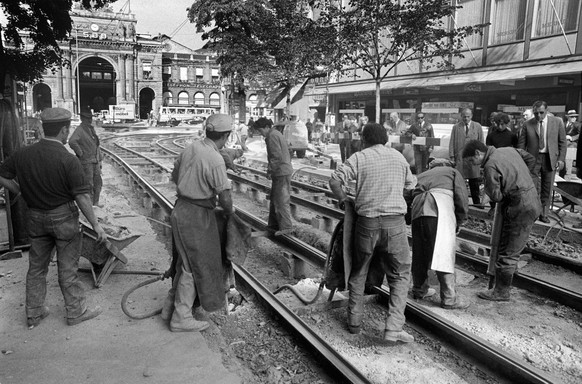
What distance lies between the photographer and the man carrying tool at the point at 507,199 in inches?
199

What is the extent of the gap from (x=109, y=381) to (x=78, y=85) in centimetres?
6732

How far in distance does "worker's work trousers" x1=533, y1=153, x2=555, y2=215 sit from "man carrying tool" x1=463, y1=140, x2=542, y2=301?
3571mm

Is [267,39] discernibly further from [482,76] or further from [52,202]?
[52,202]

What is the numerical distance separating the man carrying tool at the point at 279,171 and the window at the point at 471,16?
15.8 meters

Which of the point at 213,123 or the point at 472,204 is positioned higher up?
the point at 213,123

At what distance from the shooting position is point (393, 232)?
4.38m

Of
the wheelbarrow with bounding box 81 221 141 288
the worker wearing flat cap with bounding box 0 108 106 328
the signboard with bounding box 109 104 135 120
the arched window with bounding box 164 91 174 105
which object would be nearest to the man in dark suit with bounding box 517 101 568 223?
the wheelbarrow with bounding box 81 221 141 288

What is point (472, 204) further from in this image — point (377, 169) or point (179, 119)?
point (179, 119)

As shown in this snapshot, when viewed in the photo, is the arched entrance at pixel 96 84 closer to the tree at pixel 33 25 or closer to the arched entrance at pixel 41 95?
the arched entrance at pixel 41 95

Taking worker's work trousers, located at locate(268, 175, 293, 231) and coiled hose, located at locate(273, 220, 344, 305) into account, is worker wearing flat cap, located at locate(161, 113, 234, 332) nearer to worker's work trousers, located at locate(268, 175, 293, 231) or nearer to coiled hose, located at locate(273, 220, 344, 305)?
coiled hose, located at locate(273, 220, 344, 305)

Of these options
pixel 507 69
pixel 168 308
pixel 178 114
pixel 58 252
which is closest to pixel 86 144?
pixel 58 252

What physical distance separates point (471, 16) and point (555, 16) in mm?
4201

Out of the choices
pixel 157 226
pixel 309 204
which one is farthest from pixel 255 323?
pixel 309 204

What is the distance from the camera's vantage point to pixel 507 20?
63.3 ft
